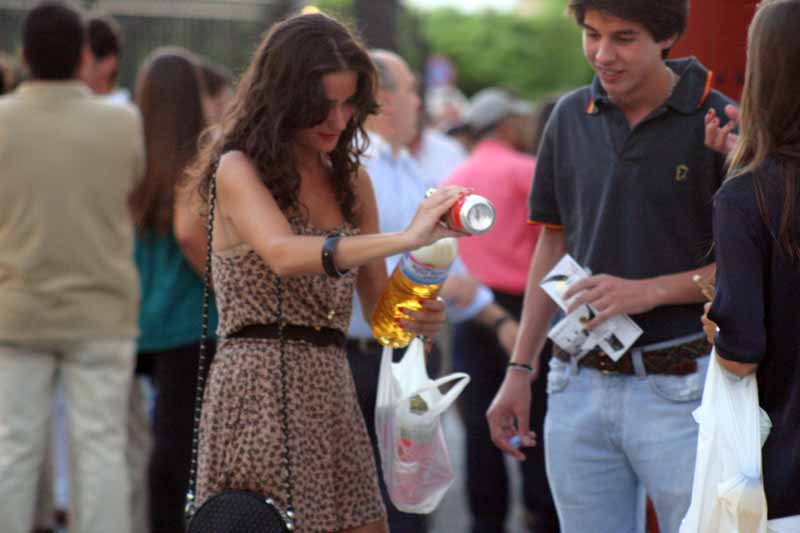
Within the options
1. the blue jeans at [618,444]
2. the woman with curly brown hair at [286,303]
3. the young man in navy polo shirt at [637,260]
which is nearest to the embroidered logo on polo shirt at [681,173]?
the young man in navy polo shirt at [637,260]

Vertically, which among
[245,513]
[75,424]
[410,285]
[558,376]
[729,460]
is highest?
[410,285]

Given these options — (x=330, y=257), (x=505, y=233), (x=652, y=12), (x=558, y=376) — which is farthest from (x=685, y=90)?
(x=505, y=233)

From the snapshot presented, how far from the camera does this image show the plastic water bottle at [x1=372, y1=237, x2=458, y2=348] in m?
3.29

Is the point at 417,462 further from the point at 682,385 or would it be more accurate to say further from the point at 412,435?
the point at 682,385

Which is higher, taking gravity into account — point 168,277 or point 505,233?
point 505,233

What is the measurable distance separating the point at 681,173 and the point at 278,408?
1189mm

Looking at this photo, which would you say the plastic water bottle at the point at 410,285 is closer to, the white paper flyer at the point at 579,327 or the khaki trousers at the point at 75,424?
the white paper flyer at the point at 579,327

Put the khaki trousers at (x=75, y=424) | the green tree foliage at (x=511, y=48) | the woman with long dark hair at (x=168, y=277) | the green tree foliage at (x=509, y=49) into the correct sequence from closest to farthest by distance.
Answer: the khaki trousers at (x=75, y=424), the woman with long dark hair at (x=168, y=277), the green tree foliage at (x=511, y=48), the green tree foliage at (x=509, y=49)

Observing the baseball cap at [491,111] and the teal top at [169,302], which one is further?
the baseball cap at [491,111]

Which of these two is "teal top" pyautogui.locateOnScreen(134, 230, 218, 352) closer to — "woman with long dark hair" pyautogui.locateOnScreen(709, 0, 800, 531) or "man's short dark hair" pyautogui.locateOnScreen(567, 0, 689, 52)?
"man's short dark hair" pyautogui.locateOnScreen(567, 0, 689, 52)

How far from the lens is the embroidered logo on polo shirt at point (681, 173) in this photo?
138 inches

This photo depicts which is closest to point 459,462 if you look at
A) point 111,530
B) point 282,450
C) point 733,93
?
point 111,530

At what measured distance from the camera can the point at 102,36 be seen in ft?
22.1

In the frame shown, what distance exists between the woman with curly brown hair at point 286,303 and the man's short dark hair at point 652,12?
0.62m
